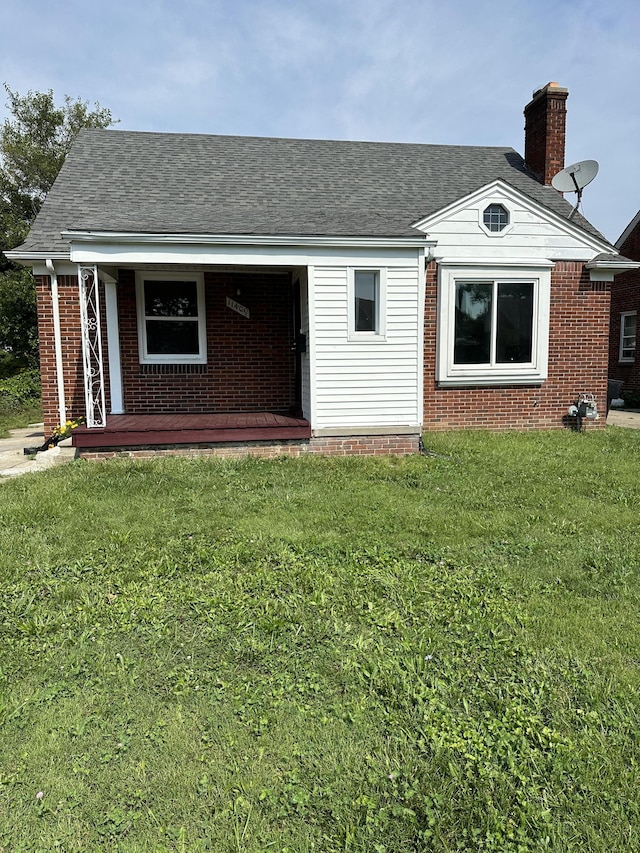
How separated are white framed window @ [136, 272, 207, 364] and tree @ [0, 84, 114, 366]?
11884 millimetres

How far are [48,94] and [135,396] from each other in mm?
21029

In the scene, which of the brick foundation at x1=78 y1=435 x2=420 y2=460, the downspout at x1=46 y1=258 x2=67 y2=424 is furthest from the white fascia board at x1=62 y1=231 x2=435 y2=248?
the brick foundation at x1=78 y1=435 x2=420 y2=460

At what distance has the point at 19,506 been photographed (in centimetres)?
510

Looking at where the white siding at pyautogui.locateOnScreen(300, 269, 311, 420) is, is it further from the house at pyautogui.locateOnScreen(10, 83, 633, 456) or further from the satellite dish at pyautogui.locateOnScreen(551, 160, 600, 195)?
the satellite dish at pyautogui.locateOnScreen(551, 160, 600, 195)

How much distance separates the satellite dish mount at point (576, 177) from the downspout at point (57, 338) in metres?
9.07

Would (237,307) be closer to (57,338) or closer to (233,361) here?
(233,361)

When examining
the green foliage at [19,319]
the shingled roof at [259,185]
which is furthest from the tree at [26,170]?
the shingled roof at [259,185]

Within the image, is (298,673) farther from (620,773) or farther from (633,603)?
(633,603)

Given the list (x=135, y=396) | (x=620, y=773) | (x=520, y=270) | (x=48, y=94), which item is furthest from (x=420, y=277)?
(x=48, y=94)

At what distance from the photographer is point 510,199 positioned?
30.1ft

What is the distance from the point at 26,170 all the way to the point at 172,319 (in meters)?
18.3

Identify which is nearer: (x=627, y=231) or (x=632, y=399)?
(x=632, y=399)

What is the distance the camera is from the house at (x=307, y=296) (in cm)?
734

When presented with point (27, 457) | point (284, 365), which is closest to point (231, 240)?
point (284, 365)
